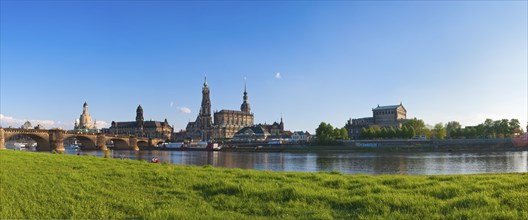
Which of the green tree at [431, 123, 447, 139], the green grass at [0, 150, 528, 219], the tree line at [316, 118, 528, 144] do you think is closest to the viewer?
the green grass at [0, 150, 528, 219]

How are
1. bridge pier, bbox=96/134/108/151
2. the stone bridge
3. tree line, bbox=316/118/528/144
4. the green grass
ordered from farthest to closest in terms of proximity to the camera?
tree line, bbox=316/118/528/144 < bridge pier, bbox=96/134/108/151 < the stone bridge < the green grass

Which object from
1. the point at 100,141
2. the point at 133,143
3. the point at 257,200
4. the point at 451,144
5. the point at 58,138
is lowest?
the point at 133,143

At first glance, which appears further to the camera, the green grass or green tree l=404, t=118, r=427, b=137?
green tree l=404, t=118, r=427, b=137

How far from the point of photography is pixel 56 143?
392 ft

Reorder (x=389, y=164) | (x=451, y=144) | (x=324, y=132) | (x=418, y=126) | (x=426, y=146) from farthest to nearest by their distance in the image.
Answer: (x=418, y=126)
(x=324, y=132)
(x=451, y=144)
(x=426, y=146)
(x=389, y=164)

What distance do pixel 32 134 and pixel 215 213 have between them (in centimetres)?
12143

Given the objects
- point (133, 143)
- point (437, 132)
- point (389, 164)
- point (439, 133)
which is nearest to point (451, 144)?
point (439, 133)

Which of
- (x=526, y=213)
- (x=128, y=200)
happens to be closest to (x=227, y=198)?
(x=128, y=200)

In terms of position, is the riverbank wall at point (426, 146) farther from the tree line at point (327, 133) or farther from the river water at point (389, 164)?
the river water at point (389, 164)

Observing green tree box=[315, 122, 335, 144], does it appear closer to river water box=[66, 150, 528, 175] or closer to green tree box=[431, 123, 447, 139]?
green tree box=[431, 123, 447, 139]

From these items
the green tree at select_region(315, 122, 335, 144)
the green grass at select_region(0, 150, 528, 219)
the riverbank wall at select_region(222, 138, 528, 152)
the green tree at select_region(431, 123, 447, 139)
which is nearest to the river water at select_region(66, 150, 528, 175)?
the green grass at select_region(0, 150, 528, 219)

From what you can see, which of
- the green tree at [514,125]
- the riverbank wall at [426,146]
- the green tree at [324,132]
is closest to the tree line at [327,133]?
the green tree at [324,132]

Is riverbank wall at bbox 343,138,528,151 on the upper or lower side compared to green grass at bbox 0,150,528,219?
lower

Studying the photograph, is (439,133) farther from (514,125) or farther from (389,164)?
(389,164)
